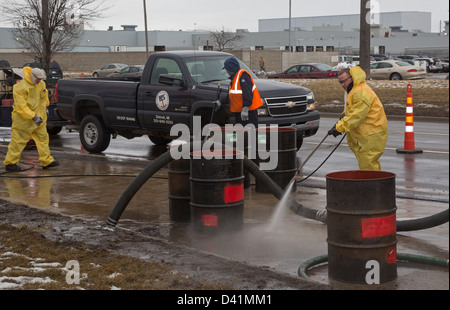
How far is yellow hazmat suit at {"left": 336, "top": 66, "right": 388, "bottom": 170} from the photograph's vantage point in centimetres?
859

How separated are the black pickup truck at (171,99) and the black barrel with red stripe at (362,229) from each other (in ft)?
23.2

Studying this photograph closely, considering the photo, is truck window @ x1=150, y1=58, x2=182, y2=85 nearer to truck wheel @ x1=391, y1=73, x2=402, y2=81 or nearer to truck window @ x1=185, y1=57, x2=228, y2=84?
truck window @ x1=185, y1=57, x2=228, y2=84

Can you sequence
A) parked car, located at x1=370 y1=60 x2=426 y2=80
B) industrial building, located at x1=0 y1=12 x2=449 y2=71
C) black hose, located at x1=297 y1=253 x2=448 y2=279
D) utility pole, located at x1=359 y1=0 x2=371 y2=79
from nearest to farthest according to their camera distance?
black hose, located at x1=297 y1=253 x2=448 y2=279 → utility pole, located at x1=359 y1=0 x2=371 y2=79 → parked car, located at x1=370 y1=60 x2=426 y2=80 → industrial building, located at x1=0 y1=12 x2=449 y2=71

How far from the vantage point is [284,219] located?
365 inches

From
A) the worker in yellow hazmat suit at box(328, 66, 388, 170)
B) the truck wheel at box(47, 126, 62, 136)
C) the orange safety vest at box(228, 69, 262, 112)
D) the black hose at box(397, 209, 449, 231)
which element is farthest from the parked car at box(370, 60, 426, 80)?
the black hose at box(397, 209, 449, 231)

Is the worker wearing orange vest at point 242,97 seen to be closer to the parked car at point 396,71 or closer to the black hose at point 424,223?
the black hose at point 424,223

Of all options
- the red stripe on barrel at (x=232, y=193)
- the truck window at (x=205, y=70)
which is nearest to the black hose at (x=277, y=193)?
the red stripe on barrel at (x=232, y=193)

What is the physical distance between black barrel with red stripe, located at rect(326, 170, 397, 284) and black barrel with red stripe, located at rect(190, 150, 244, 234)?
2122 millimetres

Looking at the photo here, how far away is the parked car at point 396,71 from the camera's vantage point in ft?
130

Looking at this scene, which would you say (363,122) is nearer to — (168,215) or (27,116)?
(168,215)

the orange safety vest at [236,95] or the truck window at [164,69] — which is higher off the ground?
the truck window at [164,69]

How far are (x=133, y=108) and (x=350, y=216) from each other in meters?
8.93

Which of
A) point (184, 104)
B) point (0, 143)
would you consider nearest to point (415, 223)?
point (184, 104)

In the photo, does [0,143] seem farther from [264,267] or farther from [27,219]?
[264,267]
